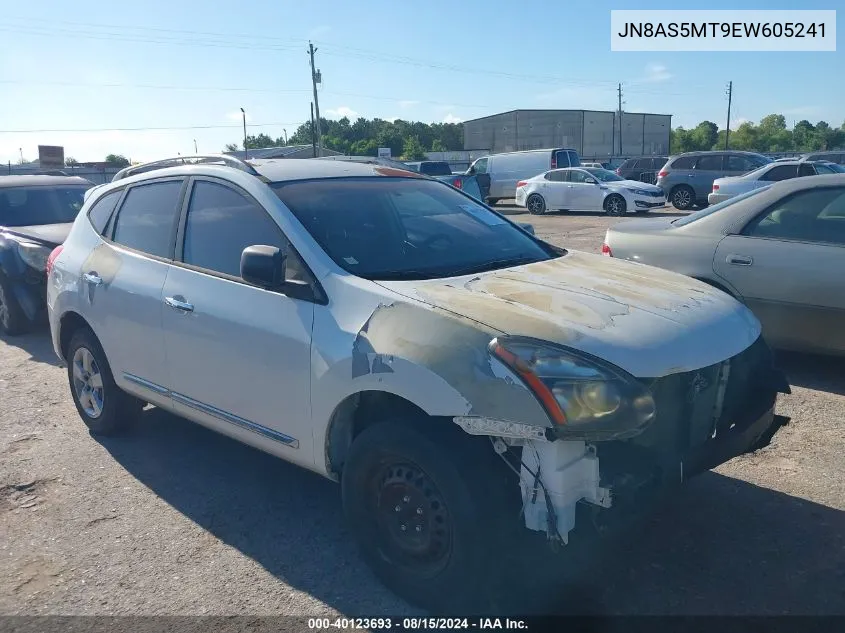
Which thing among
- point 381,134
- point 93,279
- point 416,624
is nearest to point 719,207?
point 416,624

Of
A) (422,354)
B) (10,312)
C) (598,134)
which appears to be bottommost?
(10,312)

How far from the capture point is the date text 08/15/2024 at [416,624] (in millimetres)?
2814

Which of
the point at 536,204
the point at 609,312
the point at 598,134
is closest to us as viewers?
the point at 609,312

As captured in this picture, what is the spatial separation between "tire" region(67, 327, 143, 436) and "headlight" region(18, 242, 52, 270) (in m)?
3.20

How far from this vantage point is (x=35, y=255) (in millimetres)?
7723

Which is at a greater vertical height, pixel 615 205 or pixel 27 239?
pixel 27 239

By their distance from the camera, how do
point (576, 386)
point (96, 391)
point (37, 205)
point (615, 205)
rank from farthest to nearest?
point (615, 205) → point (37, 205) → point (96, 391) → point (576, 386)

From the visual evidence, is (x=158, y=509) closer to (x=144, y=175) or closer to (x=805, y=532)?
(x=144, y=175)

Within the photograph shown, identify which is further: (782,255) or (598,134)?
(598,134)

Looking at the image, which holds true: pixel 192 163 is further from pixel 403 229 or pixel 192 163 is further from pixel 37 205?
pixel 37 205

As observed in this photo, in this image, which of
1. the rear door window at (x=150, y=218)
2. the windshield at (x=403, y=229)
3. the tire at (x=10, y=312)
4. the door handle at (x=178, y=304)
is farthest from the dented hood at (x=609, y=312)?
the tire at (x=10, y=312)

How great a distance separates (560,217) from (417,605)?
19.6 metres

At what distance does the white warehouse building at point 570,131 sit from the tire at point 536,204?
52689 mm

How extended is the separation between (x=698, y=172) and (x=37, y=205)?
18.1 m
